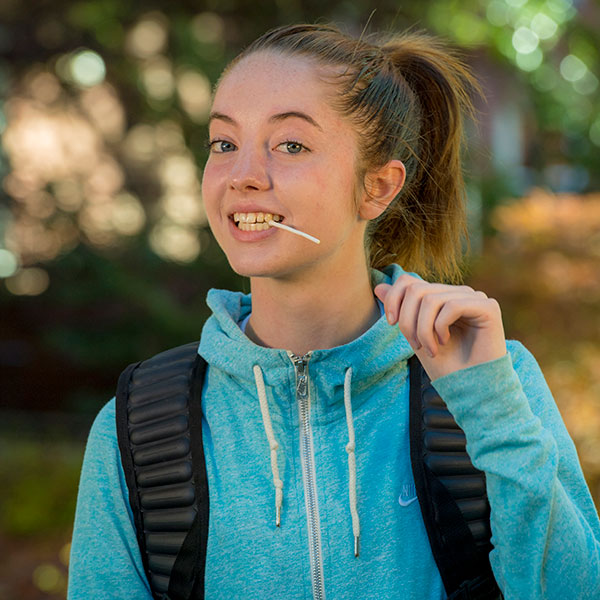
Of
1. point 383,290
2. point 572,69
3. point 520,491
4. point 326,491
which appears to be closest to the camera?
point 520,491

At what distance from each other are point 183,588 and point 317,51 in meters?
1.26

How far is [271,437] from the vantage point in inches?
71.5

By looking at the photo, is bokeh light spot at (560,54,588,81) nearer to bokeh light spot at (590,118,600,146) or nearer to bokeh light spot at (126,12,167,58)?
bokeh light spot at (590,118,600,146)

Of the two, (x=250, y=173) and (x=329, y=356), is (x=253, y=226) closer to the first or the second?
(x=250, y=173)

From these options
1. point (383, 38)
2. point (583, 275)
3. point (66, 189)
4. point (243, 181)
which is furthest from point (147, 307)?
point (243, 181)

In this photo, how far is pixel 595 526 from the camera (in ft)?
5.76

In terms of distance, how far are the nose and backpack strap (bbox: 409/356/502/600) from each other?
2.13 feet

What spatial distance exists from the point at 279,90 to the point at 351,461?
853mm

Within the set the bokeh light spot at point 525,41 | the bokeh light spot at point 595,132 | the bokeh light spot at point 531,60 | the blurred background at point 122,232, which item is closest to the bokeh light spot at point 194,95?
the blurred background at point 122,232

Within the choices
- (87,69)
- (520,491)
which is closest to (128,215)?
(87,69)

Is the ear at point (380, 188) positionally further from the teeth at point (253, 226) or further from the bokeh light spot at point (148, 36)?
the bokeh light spot at point (148, 36)

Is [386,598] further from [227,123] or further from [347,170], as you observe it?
[227,123]

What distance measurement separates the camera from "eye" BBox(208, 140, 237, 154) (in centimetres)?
192

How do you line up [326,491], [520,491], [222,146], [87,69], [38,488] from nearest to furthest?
[520,491] → [326,491] → [222,146] → [38,488] → [87,69]
